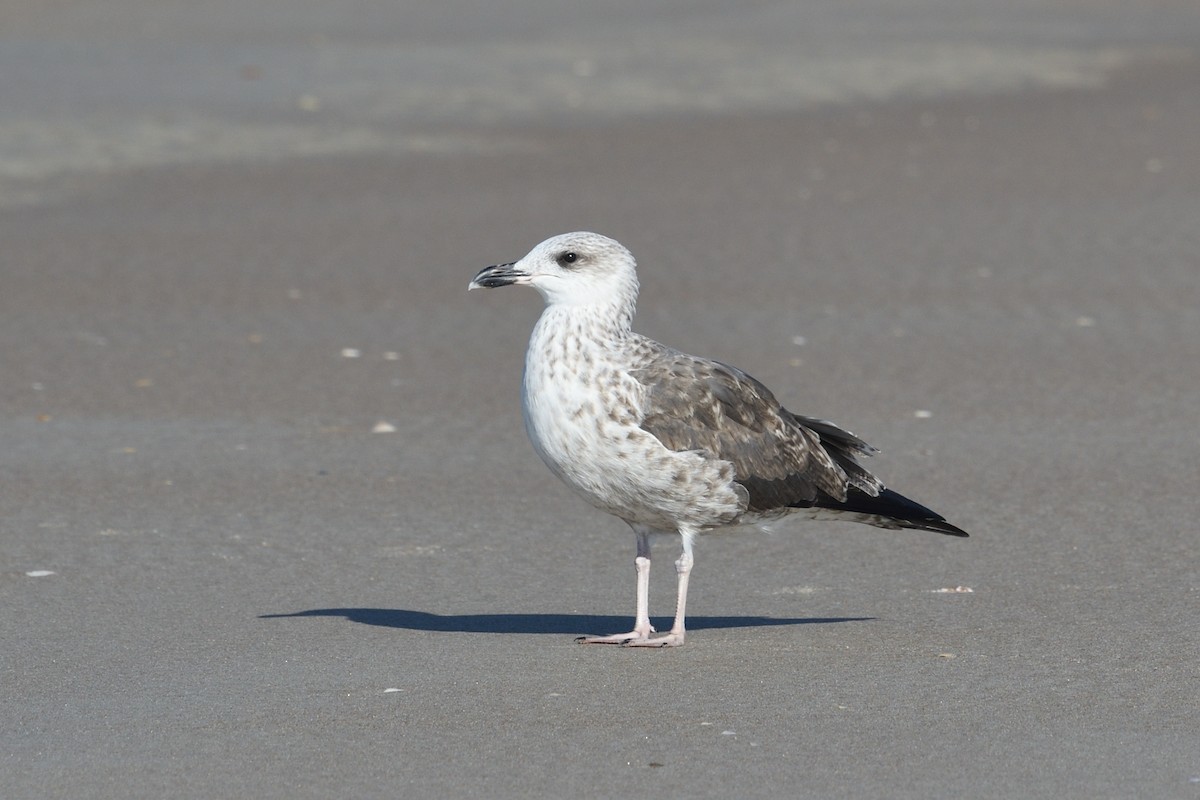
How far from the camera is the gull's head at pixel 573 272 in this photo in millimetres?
6812

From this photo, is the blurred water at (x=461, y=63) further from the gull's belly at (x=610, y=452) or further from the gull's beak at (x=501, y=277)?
the gull's belly at (x=610, y=452)

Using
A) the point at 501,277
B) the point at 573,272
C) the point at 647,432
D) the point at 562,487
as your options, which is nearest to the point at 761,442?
the point at 647,432

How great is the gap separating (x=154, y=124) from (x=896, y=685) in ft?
45.0

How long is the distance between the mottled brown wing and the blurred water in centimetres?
1074

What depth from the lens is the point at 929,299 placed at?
12898mm

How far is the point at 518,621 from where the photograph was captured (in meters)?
7.11

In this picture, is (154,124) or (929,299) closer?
(929,299)

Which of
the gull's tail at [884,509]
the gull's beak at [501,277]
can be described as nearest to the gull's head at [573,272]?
the gull's beak at [501,277]

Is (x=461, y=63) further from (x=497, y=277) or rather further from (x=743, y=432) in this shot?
(x=743, y=432)

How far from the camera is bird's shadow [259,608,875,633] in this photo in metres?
7.00

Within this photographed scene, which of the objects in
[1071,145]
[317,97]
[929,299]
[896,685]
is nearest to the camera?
[896,685]

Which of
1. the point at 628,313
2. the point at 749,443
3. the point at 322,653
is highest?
the point at 628,313

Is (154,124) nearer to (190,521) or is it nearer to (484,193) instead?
(484,193)

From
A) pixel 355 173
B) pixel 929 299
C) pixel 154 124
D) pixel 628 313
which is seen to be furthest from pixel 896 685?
pixel 154 124
